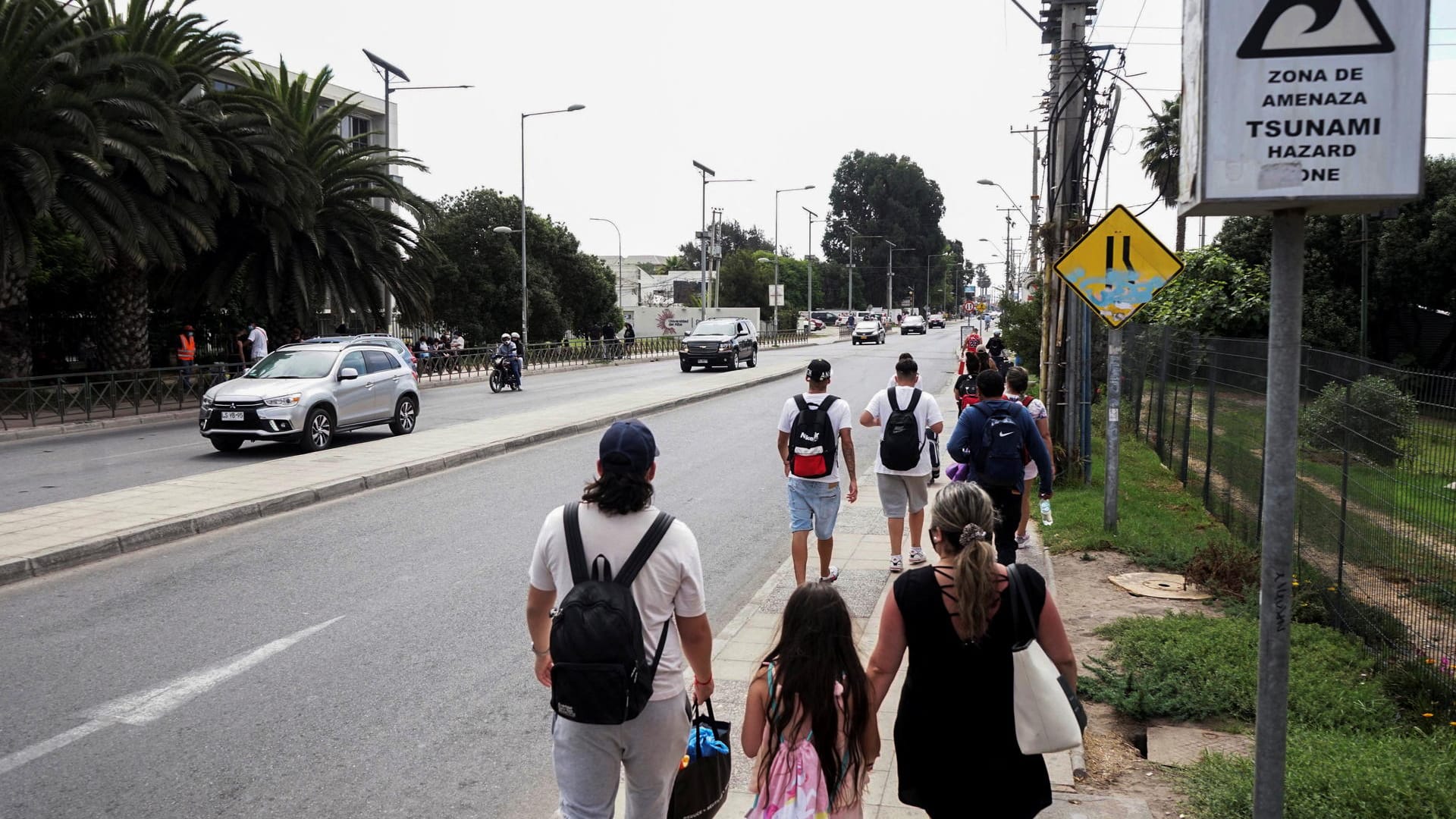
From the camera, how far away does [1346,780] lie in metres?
4.40

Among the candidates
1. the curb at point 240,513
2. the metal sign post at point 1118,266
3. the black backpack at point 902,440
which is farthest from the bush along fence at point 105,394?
the metal sign post at point 1118,266

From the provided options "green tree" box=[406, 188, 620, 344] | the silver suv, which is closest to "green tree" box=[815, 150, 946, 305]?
"green tree" box=[406, 188, 620, 344]

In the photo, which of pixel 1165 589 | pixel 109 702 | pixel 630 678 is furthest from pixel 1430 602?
pixel 109 702

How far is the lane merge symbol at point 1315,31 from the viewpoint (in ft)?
9.26

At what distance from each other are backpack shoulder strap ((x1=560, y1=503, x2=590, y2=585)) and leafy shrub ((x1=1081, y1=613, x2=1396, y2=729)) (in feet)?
12.1

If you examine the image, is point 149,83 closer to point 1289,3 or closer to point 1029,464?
point 1029,464

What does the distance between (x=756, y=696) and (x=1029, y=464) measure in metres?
6.48

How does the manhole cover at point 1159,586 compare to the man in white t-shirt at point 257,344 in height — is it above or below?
below

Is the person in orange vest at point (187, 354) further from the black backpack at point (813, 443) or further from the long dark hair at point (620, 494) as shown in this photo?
the long dark hair at point (620, 494)

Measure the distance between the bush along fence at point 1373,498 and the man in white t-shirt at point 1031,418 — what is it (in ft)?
5.54

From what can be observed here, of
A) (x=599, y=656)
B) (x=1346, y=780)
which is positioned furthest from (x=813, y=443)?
(x=599, y=656)

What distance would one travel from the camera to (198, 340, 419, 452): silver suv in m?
17.0

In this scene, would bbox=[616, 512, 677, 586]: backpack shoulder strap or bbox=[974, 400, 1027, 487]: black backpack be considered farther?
bbox=[974, 400, 1027, 487]: black backpack

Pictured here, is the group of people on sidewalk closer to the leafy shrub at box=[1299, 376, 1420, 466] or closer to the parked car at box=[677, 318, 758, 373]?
the leafy shrub at box=[1299, 376, 1420, 466]
